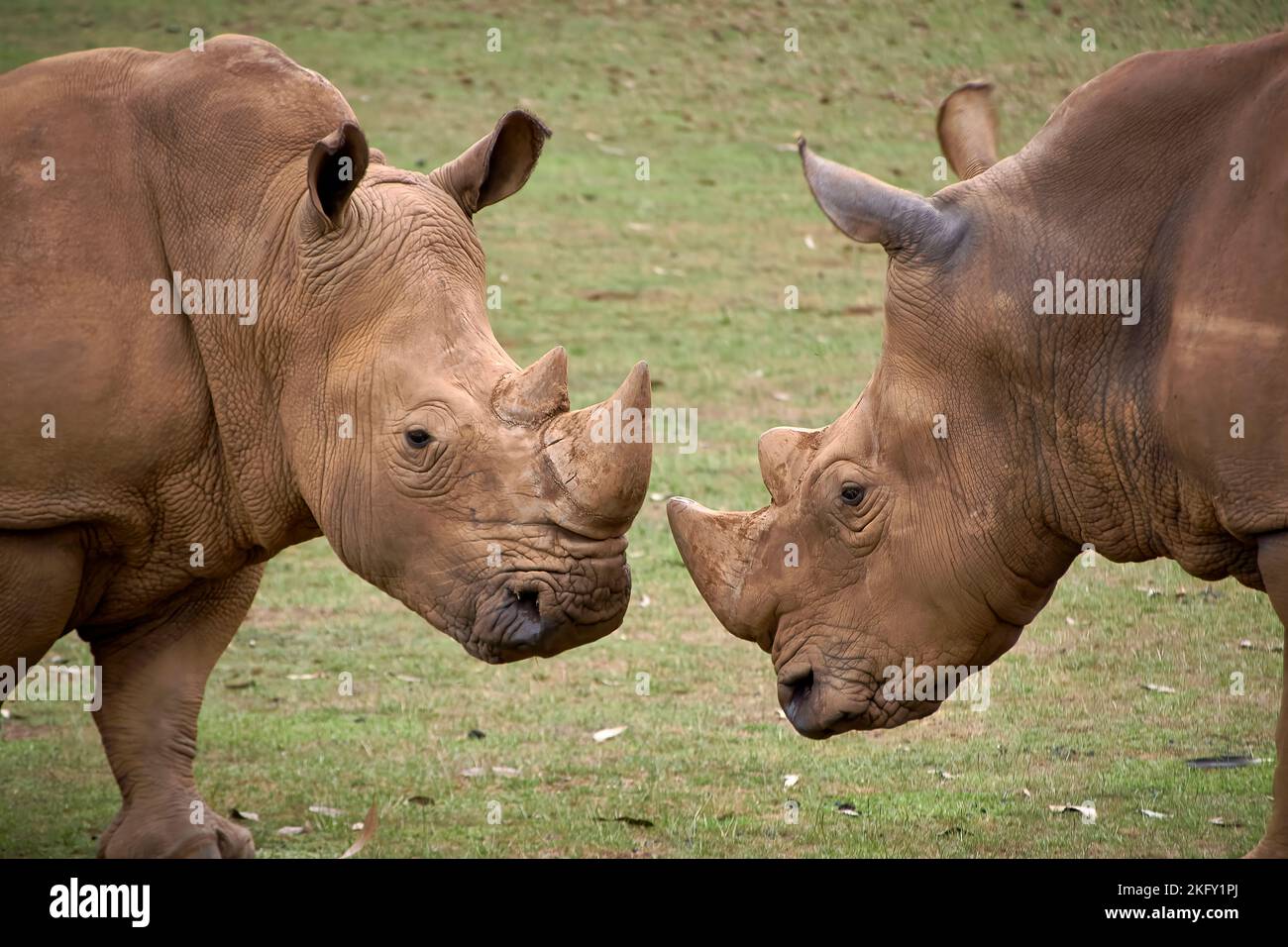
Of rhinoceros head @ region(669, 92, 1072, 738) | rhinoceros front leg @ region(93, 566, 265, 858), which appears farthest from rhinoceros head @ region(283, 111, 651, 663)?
rhinoceros front leg @ region(93, 566, 265, 858)

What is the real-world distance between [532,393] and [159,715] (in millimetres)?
1962

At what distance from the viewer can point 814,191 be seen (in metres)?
5.34

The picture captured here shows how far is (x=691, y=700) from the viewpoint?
25.5 ft

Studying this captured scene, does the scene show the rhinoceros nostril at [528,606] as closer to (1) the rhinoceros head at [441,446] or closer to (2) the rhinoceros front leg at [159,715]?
(1) the rhinoceros head at [441,446]

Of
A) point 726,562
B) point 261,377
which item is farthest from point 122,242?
point 726,562

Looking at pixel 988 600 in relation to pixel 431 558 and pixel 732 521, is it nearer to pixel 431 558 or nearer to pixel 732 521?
pixel 732 521

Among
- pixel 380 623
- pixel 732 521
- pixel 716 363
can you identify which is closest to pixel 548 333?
pixel 716 363

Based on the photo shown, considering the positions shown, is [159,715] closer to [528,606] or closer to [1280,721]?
[528,606]

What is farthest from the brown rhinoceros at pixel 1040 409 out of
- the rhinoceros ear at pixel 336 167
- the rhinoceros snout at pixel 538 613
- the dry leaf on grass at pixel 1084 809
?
the rhinoceros ear at pixel 336 167

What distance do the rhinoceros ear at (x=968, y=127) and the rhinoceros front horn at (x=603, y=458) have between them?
5.22 ft

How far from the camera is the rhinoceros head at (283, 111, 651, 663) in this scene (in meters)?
5.18

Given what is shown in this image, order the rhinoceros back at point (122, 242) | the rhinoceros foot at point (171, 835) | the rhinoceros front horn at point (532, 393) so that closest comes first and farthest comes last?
the rhinoceros front horn at point (532, 393) < the rhinoceros back at point (122, 242) < the rhinoceros foot at point (171, 835)

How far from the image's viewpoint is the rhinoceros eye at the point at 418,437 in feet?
17.3

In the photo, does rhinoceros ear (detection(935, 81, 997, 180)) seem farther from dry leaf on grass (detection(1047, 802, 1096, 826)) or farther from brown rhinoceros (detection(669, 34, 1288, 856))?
dry leaf on grass (detection(1047, 802, 1096, 826))
